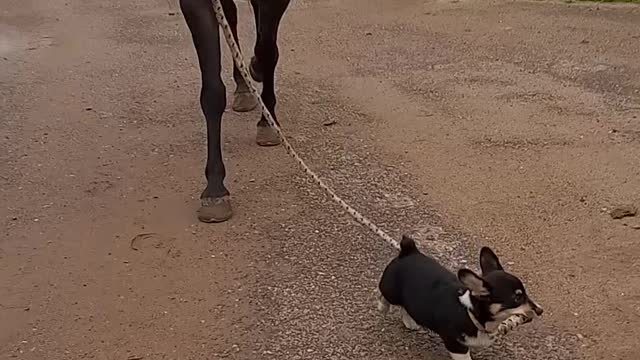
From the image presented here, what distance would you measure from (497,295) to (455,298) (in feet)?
0.63

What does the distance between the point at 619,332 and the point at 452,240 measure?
0.94 metres

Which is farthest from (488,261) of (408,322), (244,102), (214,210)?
(244,102)

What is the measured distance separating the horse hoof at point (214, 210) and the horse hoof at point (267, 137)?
2.91 feet

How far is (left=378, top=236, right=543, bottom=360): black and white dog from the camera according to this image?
10.1 feet

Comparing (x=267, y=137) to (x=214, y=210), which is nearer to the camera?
(x=214, y=210)

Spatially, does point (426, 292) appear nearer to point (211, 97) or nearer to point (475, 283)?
point (475, 283)

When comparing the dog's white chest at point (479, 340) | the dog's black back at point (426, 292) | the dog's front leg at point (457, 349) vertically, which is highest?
the dog's black back at point (426, 292)

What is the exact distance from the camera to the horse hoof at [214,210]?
4.58m

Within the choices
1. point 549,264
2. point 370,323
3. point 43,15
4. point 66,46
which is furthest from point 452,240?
point 43,15

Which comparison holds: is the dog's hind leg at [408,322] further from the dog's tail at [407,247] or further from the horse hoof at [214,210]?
the horse hoof at [214,210]

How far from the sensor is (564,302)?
3799 millimetres

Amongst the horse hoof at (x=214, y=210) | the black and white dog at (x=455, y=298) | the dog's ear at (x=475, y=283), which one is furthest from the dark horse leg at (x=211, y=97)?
the dog's ear at (x=475, y=283)

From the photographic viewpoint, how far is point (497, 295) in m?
3.08

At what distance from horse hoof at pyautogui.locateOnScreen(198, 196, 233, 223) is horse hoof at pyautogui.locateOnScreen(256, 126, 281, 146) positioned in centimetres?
89
